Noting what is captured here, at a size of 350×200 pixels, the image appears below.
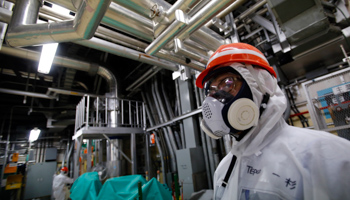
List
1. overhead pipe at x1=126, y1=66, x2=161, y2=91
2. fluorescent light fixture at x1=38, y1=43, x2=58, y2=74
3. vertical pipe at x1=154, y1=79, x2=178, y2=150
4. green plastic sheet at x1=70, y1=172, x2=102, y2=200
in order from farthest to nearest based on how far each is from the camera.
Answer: overhead pipe at x1=126, y1=66, x2=161, y2=91 → vertical pipe at x1=154, y1=79, x2=178, y2=150 → green plastic sheet at x1=70, y1=172, x2=102, y2=200 → fluorescent light fixture at x1=38, y1=43, x2=58, y2=74

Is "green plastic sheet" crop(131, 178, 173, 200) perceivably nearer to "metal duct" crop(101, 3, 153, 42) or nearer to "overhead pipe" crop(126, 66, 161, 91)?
"metal duct" crop(101, 3, 153, 42)

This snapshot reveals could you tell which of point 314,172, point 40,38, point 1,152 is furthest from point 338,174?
point 1,152

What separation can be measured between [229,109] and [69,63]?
514 centimetres

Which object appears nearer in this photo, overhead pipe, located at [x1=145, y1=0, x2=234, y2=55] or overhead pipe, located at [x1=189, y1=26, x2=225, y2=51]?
overhead pipe, located at [x1=145, y1=0, x2=234, y2=55]

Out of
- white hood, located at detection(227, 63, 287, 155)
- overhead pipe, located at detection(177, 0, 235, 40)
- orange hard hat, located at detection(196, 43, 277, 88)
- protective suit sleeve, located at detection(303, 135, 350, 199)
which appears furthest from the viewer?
overhead pipe, located at detection(177, 0, 235, 40)

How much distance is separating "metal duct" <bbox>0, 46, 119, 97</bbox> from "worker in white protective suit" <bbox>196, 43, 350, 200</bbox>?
4764 mm

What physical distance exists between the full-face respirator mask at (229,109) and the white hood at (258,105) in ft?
0.14

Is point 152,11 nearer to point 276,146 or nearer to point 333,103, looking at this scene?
point 276,146

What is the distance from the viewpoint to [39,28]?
1.88m

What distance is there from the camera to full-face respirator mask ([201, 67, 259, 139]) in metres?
0.90

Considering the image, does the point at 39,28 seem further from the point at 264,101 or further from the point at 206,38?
the point at 264,101

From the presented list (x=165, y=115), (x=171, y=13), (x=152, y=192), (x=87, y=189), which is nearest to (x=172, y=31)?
(x=171, y=13)

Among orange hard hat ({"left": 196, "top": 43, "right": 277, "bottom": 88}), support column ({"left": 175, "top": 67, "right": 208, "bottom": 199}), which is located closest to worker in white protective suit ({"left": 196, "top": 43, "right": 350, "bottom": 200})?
orange hard hat ({"left": 196, "top": 43, "right": 277, "bottom": 88})

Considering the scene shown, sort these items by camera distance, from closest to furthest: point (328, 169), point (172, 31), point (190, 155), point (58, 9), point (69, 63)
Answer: point (328, 169), point (172, 31), point (58, 9), point (190, 155), point (69, 63)
